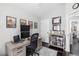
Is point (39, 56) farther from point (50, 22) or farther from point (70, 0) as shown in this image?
point (70, 0)

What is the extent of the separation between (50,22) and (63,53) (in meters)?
0.52

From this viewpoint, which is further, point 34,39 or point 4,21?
point 34,39

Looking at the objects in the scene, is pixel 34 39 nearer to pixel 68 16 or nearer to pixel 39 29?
pixel 39 29

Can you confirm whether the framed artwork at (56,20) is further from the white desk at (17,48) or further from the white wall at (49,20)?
the white desk at (17,48)

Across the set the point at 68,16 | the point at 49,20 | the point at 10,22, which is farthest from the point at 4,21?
the point at 68,16

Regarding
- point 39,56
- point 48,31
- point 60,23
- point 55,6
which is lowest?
point 39,56

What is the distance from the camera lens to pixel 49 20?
139 centimetres

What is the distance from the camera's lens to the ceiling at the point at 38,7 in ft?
4.47

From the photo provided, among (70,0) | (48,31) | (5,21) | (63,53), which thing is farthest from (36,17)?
(63,53)

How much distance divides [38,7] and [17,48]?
27.6 inches

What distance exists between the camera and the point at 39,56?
139 cm

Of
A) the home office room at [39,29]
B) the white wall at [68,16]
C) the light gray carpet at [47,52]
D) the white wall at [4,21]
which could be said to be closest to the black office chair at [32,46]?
the home office room at [39,29]

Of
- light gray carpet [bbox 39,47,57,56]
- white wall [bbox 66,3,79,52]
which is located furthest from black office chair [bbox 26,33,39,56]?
white wall [bbox 66,3,79,52]

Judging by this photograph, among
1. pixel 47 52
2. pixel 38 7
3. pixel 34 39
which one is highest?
pixel 38 7
